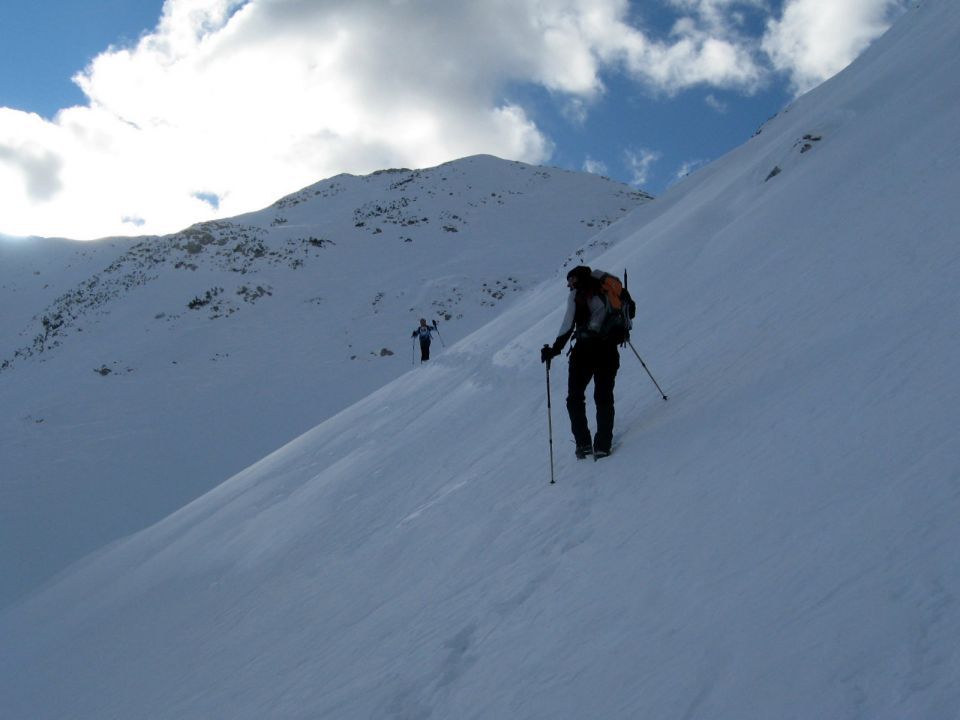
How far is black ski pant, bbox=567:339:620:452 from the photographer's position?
592 centimetres

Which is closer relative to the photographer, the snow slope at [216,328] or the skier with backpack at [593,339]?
the skier with backpack at [593,339]

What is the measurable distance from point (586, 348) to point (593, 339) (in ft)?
0.33

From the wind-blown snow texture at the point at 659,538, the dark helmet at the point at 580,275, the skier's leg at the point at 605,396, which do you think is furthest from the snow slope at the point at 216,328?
the dark helmet at the point at 580,275

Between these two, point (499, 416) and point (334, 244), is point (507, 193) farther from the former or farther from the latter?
point (499, 416)

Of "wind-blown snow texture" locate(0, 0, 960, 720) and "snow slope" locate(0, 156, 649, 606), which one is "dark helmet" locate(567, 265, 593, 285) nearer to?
"wind-blown snow texture" locate(0, 0, 960, 720)

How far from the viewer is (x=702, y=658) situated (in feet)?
9.07

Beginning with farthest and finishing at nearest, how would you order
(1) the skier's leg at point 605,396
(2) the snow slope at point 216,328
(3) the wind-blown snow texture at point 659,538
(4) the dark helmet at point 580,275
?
1. (2) the snow slope at point 216,328
2. (4) the dark helmet at point 580,275
3. (1) the skier's leg at point 605,396
4. (3) the wind-blown snow texture at point 659,538

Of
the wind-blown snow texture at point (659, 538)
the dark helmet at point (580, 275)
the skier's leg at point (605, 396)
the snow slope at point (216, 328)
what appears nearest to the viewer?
the wind-blown snow texture at point (659, 538)

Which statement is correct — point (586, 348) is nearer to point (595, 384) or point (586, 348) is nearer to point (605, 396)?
point (595, 384)

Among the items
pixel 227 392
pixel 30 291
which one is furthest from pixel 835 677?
pixel 30 291

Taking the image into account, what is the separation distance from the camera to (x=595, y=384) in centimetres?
600

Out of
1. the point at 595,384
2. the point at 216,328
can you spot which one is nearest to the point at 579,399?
the point at 595,384

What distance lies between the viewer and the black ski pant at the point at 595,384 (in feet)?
19.4

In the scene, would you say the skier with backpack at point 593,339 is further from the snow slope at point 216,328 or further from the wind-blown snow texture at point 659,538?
the snow slope at point 216,328
